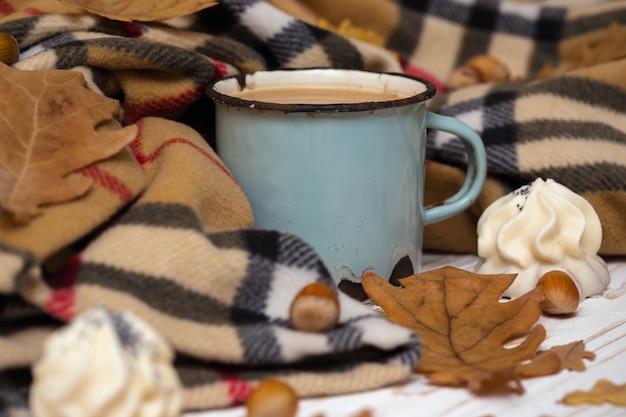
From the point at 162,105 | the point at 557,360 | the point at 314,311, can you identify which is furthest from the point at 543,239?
the point at 162,105

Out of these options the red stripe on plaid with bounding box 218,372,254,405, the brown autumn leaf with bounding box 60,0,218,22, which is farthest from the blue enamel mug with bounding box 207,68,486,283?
the red stripe on plaid with bounding box 218,372,254,405

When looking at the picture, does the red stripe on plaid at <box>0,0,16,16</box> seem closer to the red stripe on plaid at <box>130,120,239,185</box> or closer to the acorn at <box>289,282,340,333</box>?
the red stripe on plaid at <box>130,120,239,185</box>

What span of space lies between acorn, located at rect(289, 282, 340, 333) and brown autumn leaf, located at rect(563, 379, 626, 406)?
0.18 m

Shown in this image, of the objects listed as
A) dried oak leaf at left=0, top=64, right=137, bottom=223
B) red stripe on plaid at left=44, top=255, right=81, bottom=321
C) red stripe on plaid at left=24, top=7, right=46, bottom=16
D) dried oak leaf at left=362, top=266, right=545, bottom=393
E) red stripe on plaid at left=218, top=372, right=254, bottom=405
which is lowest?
red stripe on plaid at left=218, top=372, right=254, bottom=405

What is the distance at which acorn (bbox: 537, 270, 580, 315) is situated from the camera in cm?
80

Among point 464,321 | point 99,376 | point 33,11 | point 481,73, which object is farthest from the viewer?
point 481,73

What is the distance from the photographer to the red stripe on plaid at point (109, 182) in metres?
0.71

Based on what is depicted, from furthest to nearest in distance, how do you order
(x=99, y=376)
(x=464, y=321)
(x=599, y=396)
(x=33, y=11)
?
1. (x=33, y=11)
2. (x=464, y=321)
3. (x=599, y=396)
4. (x=99, y=376)

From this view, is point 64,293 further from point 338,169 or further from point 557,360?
point 557,360

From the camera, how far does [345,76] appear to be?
3.05 feet

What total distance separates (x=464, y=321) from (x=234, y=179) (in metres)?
0.25

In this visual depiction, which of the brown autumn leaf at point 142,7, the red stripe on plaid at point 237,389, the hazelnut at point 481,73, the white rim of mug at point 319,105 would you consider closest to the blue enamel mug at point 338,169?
the white rim of mug at point 319,105

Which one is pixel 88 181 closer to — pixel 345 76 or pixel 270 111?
pixel 270 111

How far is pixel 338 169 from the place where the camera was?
793 mm
